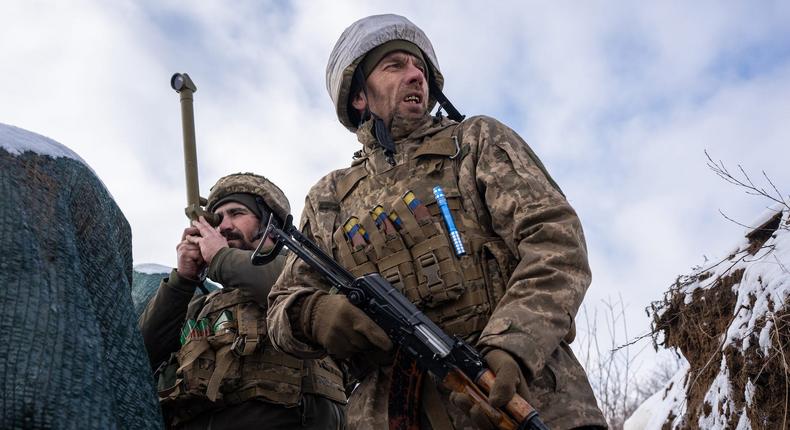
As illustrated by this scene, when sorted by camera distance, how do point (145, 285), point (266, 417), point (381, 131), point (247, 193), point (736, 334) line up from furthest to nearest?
1. point (145, 285)
2. point (736, 334)
3. point (247, 193)
4. point (266, 417)
5. point (381, 131)

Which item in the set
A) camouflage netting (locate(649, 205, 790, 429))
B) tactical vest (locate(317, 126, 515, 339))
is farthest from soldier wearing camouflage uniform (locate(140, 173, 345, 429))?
camouflage netting (locate(649, 205, 790, 429))

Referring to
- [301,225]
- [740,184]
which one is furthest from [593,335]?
[301,225]

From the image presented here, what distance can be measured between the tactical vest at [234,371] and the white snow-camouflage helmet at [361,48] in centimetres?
112

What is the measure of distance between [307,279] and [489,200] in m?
0.76

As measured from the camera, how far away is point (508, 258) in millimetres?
2781

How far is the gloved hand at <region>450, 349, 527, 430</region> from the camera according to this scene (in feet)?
7.39

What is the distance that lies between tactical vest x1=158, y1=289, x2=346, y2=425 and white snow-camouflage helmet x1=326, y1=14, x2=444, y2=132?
1115mm

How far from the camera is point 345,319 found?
8.55 feet

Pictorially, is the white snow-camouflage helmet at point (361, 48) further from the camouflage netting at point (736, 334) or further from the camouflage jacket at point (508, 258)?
the camouflage netting at point (736, 334)

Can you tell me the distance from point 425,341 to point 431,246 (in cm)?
41

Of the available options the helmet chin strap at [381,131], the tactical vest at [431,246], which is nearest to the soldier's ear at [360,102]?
the helmet chin strap at [381,131]

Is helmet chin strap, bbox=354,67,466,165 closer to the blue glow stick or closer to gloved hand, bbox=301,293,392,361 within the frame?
the blue glow stick

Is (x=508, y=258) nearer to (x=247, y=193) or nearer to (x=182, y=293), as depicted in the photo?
(x=182, y=293)

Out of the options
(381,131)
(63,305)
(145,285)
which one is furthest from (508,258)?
(145,285)
